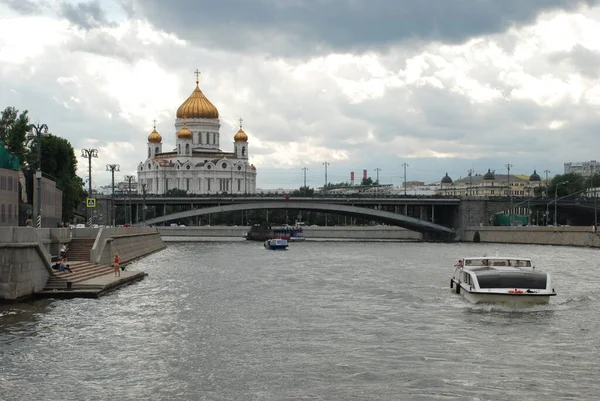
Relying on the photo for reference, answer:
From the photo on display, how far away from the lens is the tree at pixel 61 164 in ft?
256

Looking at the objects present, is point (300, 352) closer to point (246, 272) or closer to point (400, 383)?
point (400, 383)

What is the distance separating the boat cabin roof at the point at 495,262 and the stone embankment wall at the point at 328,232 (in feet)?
296

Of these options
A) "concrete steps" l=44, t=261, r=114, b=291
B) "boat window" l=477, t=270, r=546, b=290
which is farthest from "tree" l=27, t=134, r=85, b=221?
"boat window" l=477, t=270, r=546, b=290

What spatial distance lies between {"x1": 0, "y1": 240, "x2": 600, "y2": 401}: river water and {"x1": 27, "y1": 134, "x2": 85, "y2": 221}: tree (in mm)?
38909

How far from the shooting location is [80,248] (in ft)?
148

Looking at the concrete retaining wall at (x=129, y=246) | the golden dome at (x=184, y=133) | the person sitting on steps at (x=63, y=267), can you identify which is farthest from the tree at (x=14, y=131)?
the golden dome at (x=184, y=133)

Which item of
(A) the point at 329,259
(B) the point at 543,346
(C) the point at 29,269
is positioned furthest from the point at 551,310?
(A) the point at 329,259

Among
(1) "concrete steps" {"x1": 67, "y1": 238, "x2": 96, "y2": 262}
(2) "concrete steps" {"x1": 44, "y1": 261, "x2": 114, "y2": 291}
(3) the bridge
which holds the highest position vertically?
(3) the bridge

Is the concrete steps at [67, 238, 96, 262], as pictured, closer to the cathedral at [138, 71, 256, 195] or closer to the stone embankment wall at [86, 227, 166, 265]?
the stone embankment wall at [86, 227, 166, 265]

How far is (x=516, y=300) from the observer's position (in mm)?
32188

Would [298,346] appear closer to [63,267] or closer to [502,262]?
[502,262]

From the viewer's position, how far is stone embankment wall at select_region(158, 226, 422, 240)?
134 meters

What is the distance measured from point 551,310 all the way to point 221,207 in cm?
8268

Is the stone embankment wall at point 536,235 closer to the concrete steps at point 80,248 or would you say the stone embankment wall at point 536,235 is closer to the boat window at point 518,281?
the concrete steps at point 80,248
